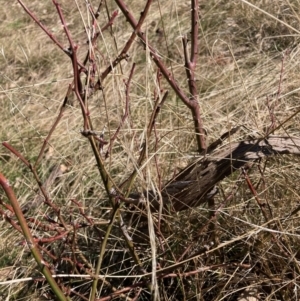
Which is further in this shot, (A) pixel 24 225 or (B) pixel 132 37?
(B) pixel 132 37

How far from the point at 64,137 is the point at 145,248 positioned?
3.49 feet

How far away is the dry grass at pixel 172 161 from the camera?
1.58m

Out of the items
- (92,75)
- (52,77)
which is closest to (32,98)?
(52,77)

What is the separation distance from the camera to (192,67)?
1.59 meters

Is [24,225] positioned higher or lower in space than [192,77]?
higher

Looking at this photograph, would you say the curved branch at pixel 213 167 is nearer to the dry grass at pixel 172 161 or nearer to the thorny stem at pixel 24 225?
the dry grass at pixel 172 161

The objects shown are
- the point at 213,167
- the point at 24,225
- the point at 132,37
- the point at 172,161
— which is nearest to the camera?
the point at 24,225

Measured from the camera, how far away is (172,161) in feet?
6.57

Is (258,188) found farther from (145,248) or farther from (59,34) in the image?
(59,34)

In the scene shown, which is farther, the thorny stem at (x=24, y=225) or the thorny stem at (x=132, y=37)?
the thorny stem at (x=132, y=37)

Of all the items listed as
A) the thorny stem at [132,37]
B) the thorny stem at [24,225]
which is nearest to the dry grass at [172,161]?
the thorny stem at [132,37]

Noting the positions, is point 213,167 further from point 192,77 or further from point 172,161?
point 172,161

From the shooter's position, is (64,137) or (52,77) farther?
(52,77)

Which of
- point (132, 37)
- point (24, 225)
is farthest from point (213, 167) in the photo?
point (24, 225)
